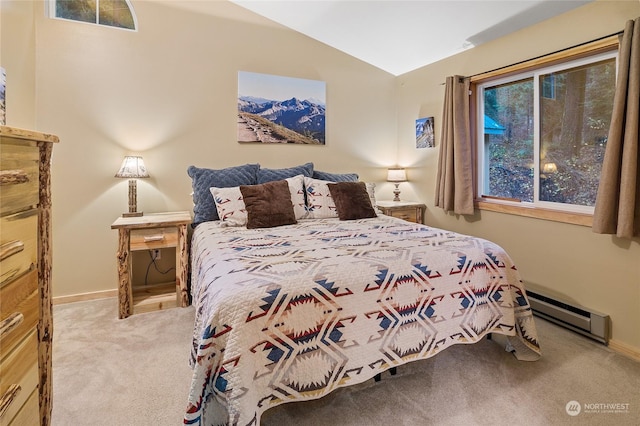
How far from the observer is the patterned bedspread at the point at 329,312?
50.2 inches

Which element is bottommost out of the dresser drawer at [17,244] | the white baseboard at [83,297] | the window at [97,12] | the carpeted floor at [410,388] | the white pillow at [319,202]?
the carpeted floor at [410,388]

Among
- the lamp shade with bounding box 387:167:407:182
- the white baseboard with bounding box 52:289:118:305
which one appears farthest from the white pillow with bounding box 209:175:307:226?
the lamp shade with bounding box 387:167:407:182

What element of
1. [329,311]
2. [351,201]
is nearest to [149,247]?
[351,201]

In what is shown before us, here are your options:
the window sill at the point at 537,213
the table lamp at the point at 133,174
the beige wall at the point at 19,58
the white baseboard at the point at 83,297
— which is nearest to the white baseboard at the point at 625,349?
the window sill at the point at 537,213

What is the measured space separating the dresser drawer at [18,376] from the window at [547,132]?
314 cm

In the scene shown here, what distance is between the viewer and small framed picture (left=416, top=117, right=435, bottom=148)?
145 inches

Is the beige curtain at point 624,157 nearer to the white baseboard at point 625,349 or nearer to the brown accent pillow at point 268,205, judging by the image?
the white baseboard at point 625,349

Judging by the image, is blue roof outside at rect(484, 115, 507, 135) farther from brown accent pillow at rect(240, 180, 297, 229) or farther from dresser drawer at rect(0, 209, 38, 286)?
dresser drawer at rect(0, 209, 38, 286)

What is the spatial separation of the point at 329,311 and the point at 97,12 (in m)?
3.18

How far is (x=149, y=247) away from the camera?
262 centimetres

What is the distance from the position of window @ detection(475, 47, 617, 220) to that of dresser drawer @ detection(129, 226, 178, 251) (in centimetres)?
290

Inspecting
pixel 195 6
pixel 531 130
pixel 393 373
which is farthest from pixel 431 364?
pixel 195 6

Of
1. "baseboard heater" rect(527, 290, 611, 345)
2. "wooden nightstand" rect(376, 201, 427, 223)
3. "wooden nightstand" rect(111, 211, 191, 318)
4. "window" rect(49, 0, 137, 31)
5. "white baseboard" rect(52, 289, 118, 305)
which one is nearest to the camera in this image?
"baseboard heater" rect(527, 290, 611, 345)

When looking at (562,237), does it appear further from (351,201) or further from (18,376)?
(18,376)
